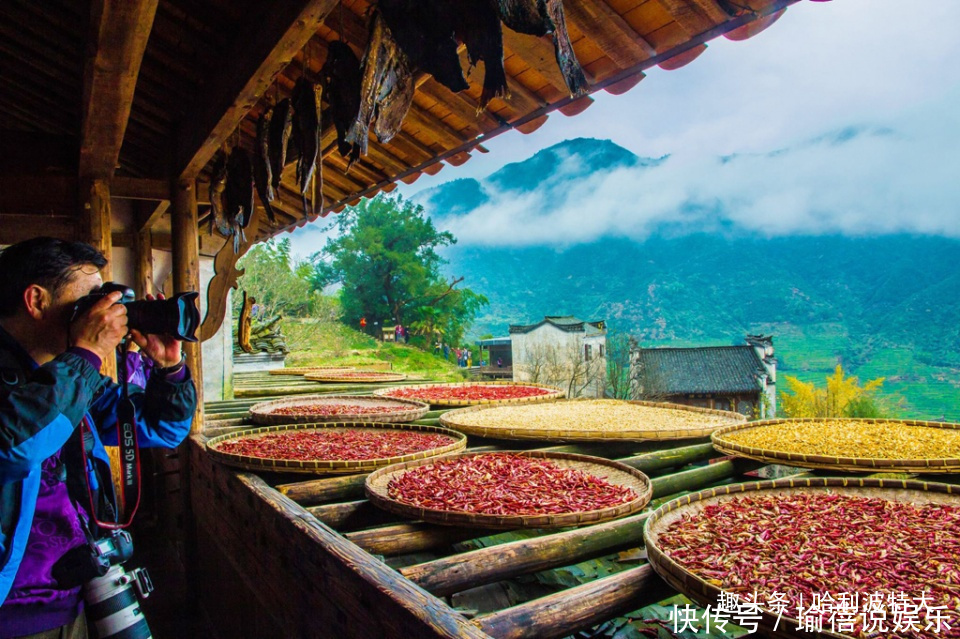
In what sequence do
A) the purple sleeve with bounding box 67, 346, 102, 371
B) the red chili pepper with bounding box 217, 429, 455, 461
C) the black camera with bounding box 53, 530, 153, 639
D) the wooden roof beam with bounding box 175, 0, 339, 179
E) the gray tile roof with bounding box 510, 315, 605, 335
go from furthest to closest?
1. the gray tile roof with bounding box 510, 315, 605, 335
2. the red chili pepper with bounding box 217, 429, 455, 461
3. the wooden roof beam with bounding box 175, 0, 339, 179
4. the black camera with bounding box 53, 530, 153, 639
5. the purple sleeve with bounding box 67, 346, 102, 371

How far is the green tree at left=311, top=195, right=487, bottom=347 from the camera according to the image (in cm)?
2945

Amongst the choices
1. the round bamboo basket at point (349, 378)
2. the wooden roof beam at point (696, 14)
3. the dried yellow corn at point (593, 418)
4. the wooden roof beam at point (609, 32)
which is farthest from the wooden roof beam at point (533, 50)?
the round bamboo basket at point (349, 378)

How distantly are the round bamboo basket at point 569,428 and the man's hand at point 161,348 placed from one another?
4.73 feet

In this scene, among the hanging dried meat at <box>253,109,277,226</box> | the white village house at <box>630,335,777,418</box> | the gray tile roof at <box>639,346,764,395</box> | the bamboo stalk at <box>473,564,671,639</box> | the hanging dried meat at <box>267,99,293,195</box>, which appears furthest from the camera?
the gray tile roof at <box>639,346,764,395</box>

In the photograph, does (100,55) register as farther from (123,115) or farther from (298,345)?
(298,345)

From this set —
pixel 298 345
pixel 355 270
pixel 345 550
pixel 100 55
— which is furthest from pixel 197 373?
pixel 355 270

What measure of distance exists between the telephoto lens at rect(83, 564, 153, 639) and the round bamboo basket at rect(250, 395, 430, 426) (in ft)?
5.69

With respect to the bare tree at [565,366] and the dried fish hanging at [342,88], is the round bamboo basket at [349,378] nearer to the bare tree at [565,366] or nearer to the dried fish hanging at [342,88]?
the dried fish hanging at [342,88]

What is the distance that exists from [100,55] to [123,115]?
0.63 m

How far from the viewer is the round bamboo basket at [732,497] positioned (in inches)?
45.8

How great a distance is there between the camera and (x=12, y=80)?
3.44 metres

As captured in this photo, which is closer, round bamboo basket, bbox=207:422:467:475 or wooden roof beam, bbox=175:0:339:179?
wooden roof beam, bbox=175:0:339:179

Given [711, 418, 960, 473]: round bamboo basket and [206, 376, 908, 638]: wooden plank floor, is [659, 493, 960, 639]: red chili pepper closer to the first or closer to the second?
[206, 376, 908, 638]: wooden plank floor

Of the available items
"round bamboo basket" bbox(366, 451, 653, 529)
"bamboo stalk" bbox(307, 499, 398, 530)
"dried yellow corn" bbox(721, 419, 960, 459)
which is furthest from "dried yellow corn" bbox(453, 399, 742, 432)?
"bamboo stalk" bbox(307, 499, 398, 530)
